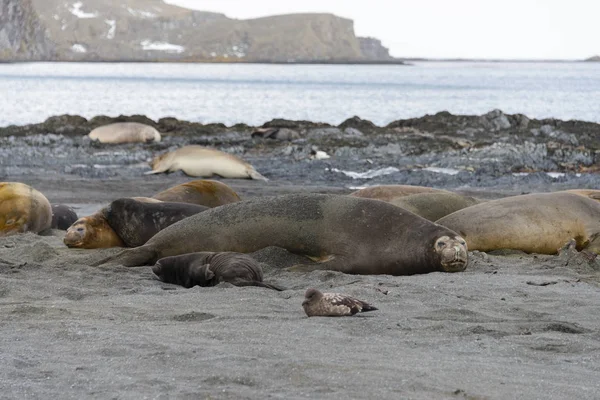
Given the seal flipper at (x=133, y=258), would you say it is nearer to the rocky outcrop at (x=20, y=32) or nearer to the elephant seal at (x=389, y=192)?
the elephant seal at (x=389, y=192)

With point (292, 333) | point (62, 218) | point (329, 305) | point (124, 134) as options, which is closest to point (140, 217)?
A: point (62, 218)

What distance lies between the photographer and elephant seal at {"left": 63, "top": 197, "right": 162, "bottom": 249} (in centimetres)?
736

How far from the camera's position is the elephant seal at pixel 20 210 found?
7980mm

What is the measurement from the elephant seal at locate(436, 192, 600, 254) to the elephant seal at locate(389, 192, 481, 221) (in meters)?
0.52

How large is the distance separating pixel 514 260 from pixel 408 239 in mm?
1041

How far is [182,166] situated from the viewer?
1441cm

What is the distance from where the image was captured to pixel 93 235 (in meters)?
7.42

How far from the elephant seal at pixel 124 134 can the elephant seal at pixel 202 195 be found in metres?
11.9

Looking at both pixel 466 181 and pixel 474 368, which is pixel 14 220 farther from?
pixel 466 181

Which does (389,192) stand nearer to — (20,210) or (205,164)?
(20,210)

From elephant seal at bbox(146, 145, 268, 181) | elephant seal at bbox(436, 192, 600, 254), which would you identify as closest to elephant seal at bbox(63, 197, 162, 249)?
elephant seal at bbox(436, 192, 600, 254)

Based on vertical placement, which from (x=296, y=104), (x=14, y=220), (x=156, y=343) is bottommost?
(x=296, y=104)

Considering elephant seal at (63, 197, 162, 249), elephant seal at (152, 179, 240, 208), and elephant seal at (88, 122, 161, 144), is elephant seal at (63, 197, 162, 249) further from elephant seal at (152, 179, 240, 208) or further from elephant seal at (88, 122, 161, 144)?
elephant seal at (88, 122, 161, 144)

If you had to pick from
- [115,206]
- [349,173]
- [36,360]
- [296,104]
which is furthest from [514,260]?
[296,104]
